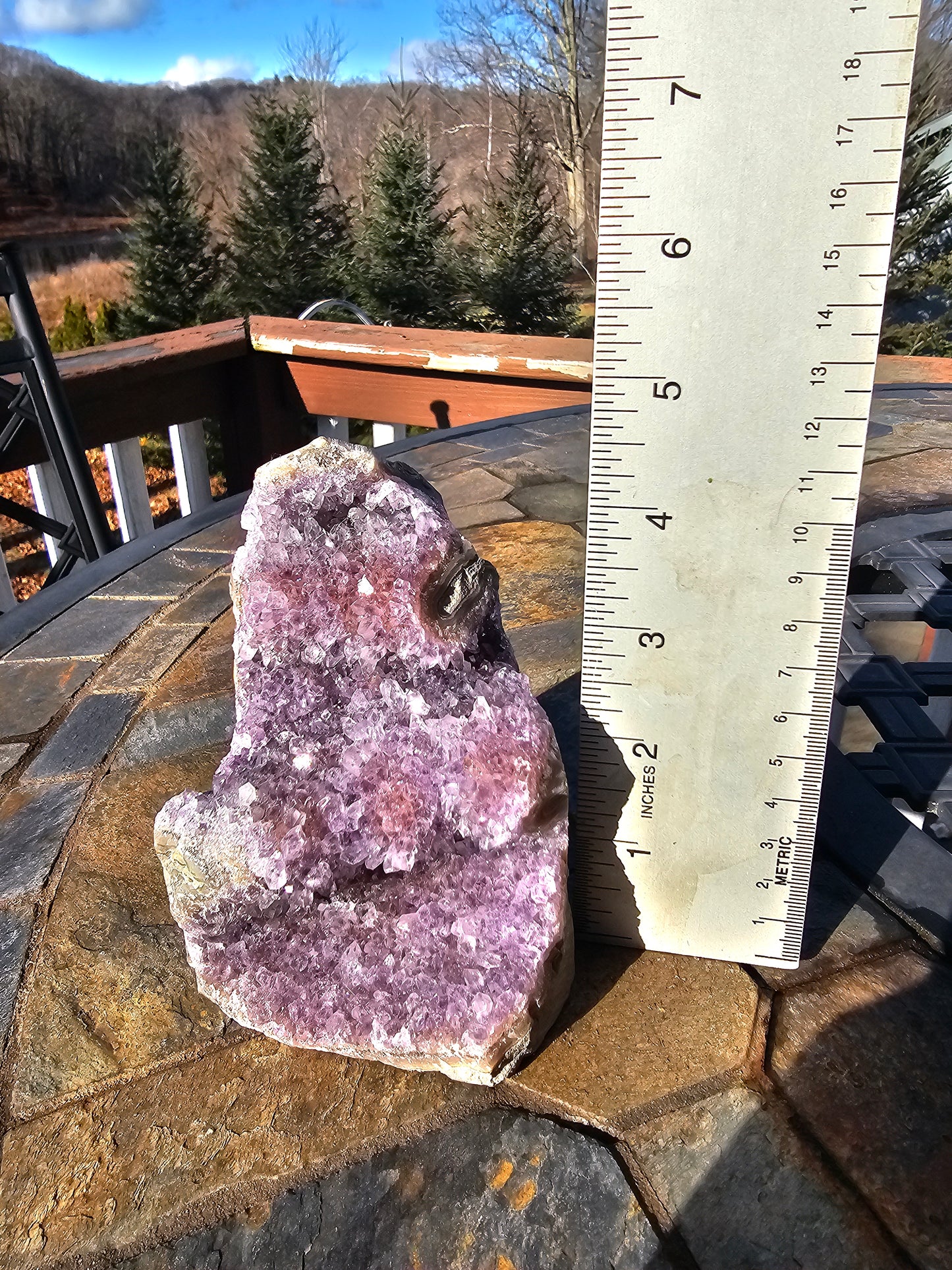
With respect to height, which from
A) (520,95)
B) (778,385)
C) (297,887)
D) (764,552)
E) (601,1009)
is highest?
(520,95)

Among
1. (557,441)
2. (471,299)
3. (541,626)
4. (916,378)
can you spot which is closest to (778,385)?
(541,626)

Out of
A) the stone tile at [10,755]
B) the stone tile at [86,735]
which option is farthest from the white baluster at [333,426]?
the stone tile at [10,755]

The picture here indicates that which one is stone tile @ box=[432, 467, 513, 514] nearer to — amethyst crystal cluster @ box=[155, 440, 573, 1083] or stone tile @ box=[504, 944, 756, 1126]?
amethyst crystal cluster @ box=[155, 440, 573, 1083]

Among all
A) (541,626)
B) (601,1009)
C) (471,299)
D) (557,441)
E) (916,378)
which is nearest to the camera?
(601,1009)

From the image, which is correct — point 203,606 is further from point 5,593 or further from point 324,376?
point 324,376

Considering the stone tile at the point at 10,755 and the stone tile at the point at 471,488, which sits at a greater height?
the stone tile at the point at 471,488

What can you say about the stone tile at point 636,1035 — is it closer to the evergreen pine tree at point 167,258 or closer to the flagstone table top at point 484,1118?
the flagstone table top at point 484,1118

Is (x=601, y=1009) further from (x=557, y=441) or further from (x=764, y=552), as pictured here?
(x=557, y=441)
